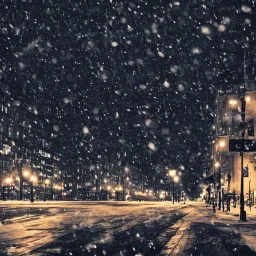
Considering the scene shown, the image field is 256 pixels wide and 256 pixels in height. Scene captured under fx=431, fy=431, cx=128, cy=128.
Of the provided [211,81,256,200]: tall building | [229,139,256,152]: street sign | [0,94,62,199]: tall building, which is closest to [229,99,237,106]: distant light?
[211,81,256,200]: tall building

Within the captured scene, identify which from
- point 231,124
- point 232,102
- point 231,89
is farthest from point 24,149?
point 231,89

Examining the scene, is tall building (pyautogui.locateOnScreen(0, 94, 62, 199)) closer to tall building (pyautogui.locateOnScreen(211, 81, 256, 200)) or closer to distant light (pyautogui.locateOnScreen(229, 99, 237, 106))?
tall building (pyautogui.locateOnScreen(211, 81, 256, 200))

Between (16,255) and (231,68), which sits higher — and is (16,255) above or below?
below

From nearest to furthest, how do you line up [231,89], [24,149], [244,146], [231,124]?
1. [244,146]
2. [231,124]
3. [231,89]
4. [24,149]

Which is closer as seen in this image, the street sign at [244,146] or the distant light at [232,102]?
the street sign at [244,146]

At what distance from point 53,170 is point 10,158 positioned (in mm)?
41835

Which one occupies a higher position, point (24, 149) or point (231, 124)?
point (231, 124)

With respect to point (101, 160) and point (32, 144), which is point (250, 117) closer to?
point (32, 144)

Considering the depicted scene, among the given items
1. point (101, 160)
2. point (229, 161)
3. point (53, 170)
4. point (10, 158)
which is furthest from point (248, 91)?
point (101, 160)

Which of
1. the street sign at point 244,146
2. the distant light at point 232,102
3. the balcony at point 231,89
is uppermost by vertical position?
the balcony at point 231,89

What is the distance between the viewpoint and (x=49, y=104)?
505ft

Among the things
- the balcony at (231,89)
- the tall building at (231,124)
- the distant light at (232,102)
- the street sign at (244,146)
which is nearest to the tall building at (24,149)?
the tall building at (231,124)

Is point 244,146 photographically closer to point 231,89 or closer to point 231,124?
point 231,124

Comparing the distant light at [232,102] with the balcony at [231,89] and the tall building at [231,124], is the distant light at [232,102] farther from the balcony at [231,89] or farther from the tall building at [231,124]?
the balcony at [231,89]
